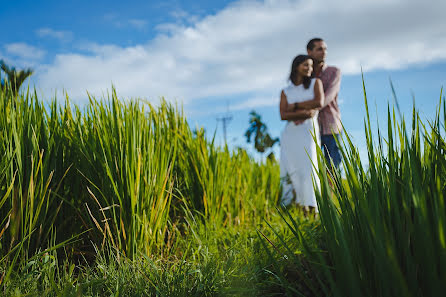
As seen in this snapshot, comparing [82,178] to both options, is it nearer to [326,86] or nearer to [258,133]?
[326,86]

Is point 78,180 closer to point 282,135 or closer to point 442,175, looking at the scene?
point 442,175

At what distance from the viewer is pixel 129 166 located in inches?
82.1

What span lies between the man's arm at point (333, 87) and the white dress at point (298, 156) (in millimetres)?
236

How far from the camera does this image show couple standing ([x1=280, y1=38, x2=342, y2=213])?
4156 mm

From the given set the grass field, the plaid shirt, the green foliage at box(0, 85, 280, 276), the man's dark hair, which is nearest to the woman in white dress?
the plaid shirt

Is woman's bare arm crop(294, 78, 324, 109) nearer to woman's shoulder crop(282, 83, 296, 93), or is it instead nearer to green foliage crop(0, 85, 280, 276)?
woman's shoulder crop(282, 83, 296, 93)

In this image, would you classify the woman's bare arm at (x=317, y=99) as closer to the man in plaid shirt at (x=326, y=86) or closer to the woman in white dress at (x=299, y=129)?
the woman in white dress at (x=299, y=129)

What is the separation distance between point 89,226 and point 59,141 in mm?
557

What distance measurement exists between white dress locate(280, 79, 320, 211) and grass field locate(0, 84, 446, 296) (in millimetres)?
1210

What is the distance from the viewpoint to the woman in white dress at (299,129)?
414cm

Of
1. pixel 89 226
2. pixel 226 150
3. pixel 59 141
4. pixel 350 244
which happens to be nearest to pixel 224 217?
pixel 226 150

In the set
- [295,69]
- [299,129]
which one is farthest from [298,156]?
[295,69]

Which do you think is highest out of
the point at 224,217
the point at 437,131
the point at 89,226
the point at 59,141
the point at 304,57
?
the point at 304,57

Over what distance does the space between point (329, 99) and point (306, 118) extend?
384 millimetres
